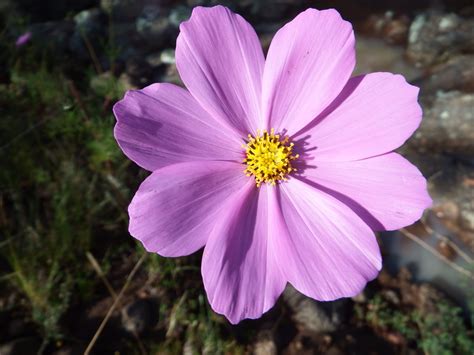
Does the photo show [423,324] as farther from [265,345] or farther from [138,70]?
[138,70]

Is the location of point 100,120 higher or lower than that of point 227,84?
lower

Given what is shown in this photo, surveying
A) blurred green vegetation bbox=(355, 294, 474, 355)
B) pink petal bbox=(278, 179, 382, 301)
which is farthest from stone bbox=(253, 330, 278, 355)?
pink petal bbox=(278, 179, 382, 301)

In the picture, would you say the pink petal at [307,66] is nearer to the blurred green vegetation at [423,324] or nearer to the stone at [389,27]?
the blurred green vegetation at [423,324]

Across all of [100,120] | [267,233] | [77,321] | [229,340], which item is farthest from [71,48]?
[267,233]

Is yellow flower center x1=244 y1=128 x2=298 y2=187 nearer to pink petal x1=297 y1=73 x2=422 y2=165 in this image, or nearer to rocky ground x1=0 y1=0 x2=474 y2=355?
pink petal x1=297 y1=73 x2=422 y2=165

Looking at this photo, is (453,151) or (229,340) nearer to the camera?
(229,340)

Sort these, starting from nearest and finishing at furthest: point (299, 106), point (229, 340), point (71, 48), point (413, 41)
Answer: point (299, 106) < point (229, 340) < point (71, 48) < point (413, 41)

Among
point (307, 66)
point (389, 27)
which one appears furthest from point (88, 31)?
point (307, 66)

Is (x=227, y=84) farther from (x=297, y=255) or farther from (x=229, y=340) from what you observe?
(x=229, y=340)
